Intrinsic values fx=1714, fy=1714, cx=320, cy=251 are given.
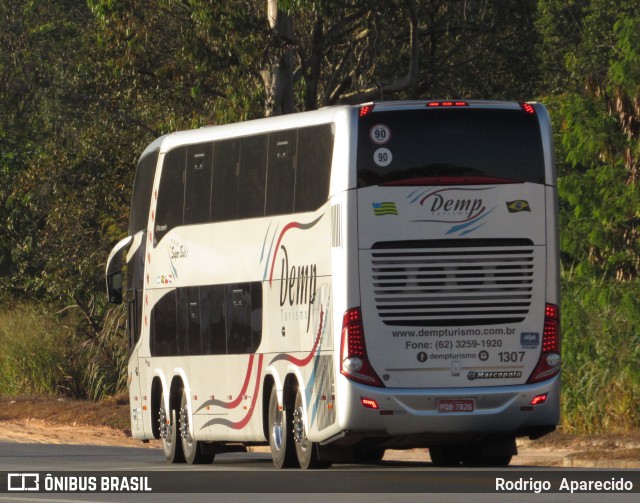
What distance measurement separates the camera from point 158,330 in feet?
76.9

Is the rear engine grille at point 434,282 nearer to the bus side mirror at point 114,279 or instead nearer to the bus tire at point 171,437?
the bus tire at point 171,437

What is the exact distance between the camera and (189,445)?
22.8 m

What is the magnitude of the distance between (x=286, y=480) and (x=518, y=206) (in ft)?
12.8

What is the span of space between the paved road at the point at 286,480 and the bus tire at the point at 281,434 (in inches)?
9.5

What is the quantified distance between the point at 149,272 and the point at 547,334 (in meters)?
7.06

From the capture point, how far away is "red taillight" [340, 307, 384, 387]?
18.0 m

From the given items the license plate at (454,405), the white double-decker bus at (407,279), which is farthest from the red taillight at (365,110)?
the license plate at (454,405)

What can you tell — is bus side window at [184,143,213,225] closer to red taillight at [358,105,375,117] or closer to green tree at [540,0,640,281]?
red taillight at [358,105,375,117]

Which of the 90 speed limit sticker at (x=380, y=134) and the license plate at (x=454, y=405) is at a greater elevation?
the 90 speed limit sticker at (x=380, y=134)

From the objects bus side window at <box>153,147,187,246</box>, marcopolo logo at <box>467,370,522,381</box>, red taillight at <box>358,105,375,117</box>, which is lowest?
marcopolo logo at <box>467,370,522,381</box>

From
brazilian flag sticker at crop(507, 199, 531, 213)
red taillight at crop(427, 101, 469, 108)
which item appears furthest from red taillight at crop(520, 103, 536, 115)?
brazilian flag sticker at crop(507, 199, 531, 213)

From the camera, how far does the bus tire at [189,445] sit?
22672mm

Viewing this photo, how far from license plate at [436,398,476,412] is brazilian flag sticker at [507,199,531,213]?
6.95 ft

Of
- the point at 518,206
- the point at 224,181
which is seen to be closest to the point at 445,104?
the point at 518,206
